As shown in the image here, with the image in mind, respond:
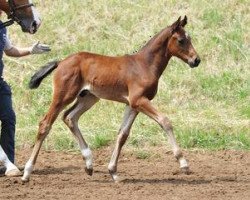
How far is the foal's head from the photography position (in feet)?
27.6

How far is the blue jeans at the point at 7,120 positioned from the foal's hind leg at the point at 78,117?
69cm

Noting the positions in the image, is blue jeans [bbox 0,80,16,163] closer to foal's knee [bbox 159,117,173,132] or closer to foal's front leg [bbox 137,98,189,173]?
foal's front leg [bbox 137,98,189,173]

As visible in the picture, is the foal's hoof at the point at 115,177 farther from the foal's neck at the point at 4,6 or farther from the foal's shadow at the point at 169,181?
the foal's neck at the point at 4,6

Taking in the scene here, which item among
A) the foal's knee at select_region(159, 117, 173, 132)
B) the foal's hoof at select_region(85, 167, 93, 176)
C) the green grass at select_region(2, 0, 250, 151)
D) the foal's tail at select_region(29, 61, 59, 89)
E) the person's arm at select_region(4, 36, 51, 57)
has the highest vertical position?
the person's arm at select_region(4, 36, 51, 57)

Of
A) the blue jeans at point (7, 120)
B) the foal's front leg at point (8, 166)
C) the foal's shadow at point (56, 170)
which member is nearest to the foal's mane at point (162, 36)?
the blue jeans at point (7, 120)

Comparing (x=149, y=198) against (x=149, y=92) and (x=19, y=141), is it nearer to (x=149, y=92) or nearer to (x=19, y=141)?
(x=149, y=92)

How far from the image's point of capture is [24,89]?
13.1 m

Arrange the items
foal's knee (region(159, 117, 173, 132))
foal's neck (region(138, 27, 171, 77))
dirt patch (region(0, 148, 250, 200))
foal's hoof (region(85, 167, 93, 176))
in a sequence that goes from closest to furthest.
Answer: dirt patch (region(0, 148, 250, 200)) → foal's knee (region(159, 117, 173, 132)) → foal's neck (region(138, 27, 171, 77)) → foal's hoof (region(85, 167, 93, 176))

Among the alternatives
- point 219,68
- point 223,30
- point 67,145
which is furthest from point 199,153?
point 223,30

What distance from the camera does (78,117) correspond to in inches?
348

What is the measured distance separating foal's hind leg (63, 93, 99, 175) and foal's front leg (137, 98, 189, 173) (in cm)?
97

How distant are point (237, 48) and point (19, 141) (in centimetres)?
499

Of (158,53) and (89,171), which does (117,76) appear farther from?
(89,171)

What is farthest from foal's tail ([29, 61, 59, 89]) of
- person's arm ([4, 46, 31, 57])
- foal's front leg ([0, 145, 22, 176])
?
foal's front leg ([0, 145, 22, 176])
